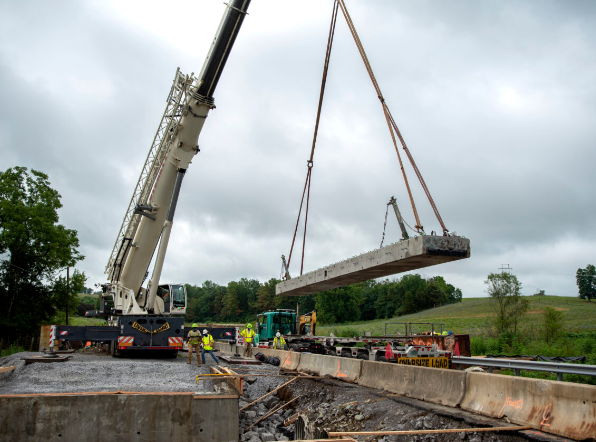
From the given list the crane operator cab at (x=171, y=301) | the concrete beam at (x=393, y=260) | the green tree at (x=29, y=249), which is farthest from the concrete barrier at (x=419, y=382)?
the green tree at (x=29, y=249)

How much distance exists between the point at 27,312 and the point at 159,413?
102 ft

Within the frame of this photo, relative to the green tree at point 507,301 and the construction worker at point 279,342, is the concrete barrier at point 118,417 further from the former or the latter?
the green tree at point 507,301

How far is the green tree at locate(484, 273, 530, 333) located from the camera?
3422 centimetres

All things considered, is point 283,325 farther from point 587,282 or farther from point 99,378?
point 587,282

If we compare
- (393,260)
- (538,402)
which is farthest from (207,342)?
(538,402)

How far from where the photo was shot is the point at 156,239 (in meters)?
16.2

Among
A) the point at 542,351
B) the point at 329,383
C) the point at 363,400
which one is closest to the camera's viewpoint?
the point at 363,400

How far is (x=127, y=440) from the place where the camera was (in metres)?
7.98

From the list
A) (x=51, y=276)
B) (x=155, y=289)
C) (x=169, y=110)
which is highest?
(x=169, y=110)

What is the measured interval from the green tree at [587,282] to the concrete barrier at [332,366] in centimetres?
12791

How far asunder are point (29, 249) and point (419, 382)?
3184 centimetres

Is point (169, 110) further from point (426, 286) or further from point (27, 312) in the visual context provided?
point (426, 286)

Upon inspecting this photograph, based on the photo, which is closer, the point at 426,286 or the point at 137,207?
the point at 137,207

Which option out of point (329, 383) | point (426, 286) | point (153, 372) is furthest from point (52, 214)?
point (426, 286)
